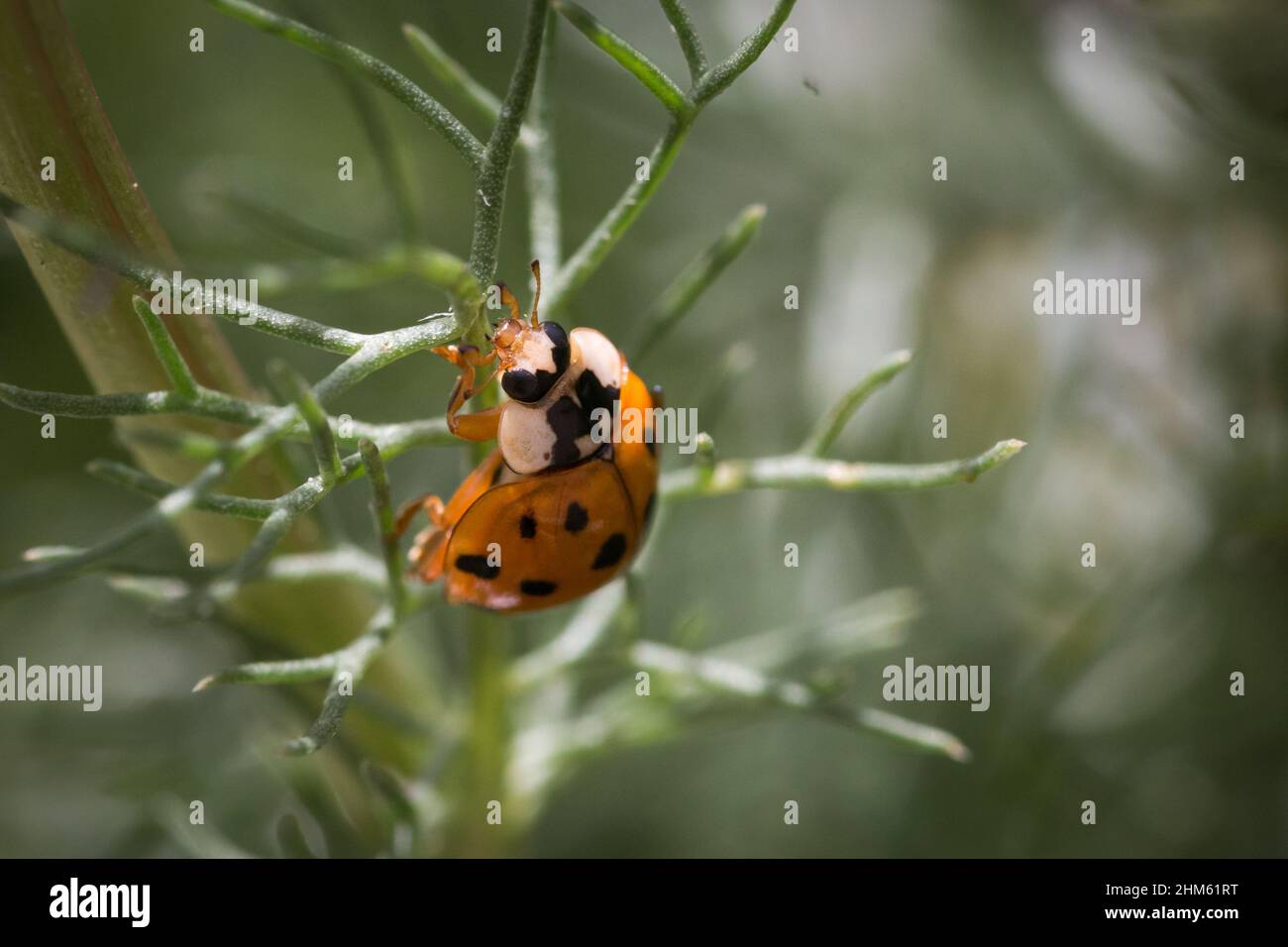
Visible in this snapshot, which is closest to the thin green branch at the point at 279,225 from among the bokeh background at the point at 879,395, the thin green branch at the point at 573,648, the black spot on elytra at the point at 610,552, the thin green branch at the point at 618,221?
the thin green branch at the point at 618,221

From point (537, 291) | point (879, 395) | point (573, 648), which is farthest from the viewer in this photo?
point (879, 395)

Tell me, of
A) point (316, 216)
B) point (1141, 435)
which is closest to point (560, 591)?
point (316, 216)

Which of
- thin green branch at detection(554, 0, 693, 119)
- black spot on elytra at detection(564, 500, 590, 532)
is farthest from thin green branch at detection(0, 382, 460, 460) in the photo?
thin green branch at detection(554, 0, 693, 119)

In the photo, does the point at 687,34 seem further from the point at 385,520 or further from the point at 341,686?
the point at 341,686

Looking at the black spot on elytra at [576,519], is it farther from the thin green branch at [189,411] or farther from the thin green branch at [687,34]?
the thin green branch at [687,34]

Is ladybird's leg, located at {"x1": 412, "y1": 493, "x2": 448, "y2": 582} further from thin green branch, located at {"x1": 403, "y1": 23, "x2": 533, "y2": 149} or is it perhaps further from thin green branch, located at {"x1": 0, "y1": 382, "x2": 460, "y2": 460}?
thin green branch, located at {"x1": 403, "y1": 23, "x2": 533, "y2": 149}

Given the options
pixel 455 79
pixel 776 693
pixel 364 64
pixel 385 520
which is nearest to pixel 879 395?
pixel 776 693
